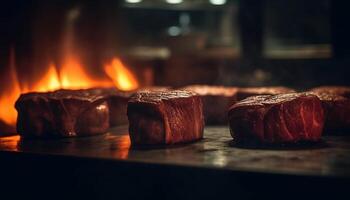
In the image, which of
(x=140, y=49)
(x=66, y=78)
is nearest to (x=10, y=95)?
(x=66, y=78)

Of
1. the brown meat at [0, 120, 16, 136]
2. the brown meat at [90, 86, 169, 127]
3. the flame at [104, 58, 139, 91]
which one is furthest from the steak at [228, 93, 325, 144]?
the flame at [104, 58, 139, 91]

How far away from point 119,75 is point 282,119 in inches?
164

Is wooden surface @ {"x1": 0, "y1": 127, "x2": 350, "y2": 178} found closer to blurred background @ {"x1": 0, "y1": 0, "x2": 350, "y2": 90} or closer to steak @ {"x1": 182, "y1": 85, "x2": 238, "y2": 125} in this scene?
steak @ {"x1": 182, "y1": 85, "x2": 238, "y2": 125}

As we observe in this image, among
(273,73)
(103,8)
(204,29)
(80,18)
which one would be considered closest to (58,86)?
(80,18)

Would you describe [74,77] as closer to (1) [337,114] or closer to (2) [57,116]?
(2) [57,116]

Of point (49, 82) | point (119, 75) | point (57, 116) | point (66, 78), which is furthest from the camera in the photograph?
point (119, 75)

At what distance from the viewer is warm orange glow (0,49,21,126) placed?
621 cm

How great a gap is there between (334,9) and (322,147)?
380 centimetres

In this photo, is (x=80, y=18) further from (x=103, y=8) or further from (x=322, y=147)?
(x=322, y=147)

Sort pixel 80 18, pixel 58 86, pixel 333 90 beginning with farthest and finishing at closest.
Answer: pixel 80 18 → pixel 58 86 → pixel 333 90

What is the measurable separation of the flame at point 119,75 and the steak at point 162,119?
10.7ft

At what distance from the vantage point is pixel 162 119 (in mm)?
4598

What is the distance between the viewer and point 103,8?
8.38 meters

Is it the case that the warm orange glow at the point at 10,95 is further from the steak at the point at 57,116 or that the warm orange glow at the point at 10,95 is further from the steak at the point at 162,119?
the steak at the point at 162,119
